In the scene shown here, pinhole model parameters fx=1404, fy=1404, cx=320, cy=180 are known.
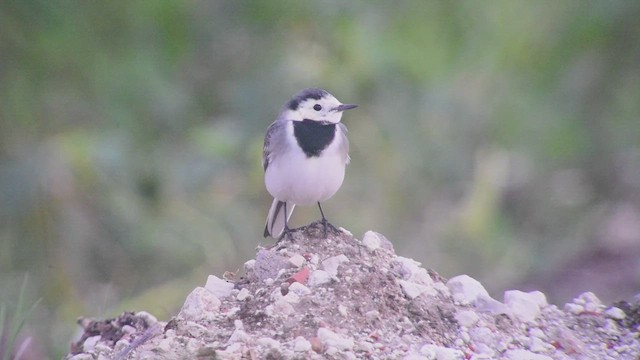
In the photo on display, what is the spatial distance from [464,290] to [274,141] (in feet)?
5.40

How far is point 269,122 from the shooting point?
363 inches

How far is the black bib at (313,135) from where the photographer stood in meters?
5.77

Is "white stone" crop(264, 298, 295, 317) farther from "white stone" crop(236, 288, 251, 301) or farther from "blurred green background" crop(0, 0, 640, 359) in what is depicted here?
"blurred green background" crop(0, 0, 640, 359)

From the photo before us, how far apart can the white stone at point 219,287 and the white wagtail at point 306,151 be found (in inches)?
44.4

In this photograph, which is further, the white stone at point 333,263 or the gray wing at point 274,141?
the gray wing at point 274,141

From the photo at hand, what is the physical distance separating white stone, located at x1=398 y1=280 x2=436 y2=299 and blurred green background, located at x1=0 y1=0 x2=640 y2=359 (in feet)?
9.38

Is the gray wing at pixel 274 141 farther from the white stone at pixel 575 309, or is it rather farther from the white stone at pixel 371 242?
the white stone at pixel 575 309

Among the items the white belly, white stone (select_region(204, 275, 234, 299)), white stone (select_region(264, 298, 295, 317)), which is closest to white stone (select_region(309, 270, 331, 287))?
white stone (select_region(264, 298, 295, 317))

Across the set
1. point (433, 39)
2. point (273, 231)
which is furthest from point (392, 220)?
point (273, 231)

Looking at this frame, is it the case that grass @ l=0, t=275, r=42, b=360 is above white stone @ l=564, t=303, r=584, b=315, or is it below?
below

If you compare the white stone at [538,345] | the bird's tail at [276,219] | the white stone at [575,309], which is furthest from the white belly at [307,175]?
the white stone at [538,345]

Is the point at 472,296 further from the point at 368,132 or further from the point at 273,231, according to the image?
the point at 368,132

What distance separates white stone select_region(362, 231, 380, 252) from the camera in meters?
4.63

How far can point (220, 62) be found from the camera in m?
10.0
